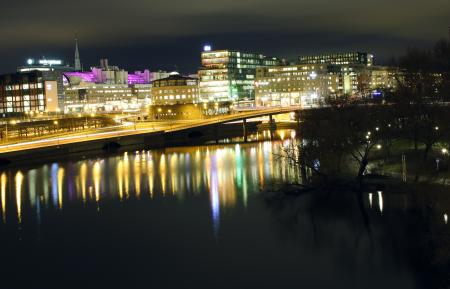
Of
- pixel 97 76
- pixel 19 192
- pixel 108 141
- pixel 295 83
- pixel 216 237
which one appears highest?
pixel 97 76

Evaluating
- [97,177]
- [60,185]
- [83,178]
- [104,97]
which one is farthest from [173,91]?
[60,185]

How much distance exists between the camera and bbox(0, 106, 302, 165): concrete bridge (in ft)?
140

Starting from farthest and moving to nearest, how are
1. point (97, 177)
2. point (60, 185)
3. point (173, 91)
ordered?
point (173, 91) < point (97, 177) < point (60, 185)

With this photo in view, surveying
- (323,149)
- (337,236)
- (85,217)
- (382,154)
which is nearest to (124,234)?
(85,217)

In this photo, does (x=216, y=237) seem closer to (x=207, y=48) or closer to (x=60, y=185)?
(x=60, y=185)

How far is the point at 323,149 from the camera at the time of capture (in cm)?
2639

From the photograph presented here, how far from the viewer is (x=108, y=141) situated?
51.1 m

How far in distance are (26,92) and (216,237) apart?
79.4 m

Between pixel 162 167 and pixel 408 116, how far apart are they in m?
14.8

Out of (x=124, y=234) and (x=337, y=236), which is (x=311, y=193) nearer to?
(x=337, y=236)

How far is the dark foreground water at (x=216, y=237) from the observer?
16062 mm

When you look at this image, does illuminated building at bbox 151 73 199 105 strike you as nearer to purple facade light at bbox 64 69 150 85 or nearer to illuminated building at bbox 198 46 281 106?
illuminated building at bbox 198 46 281 106

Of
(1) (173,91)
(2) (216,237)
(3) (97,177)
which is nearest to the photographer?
(2) (216,237)

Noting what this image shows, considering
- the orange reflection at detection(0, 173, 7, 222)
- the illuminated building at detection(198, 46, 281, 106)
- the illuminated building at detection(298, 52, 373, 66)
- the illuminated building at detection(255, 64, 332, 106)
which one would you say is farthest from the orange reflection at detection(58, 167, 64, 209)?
the illuminated building at detection(298, 52, 373, 66)
